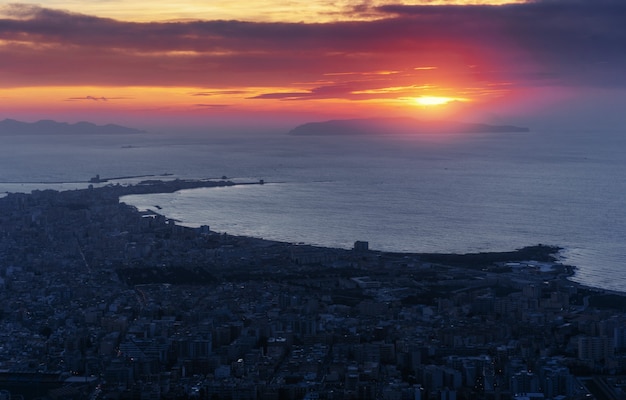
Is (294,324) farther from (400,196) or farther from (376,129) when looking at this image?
(376,129)

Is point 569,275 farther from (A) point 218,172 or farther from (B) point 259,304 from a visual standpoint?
(A) point 218,172

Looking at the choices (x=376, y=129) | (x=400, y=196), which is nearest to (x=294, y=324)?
(x=400, y=196)

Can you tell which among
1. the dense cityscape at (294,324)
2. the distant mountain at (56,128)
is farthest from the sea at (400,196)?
the distant mountain at (56,128)

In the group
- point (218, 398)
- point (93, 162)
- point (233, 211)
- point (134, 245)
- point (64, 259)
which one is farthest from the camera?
point (93, 162)

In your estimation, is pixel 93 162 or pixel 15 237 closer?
pixel 15 237

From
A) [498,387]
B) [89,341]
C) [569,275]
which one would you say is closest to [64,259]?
[89,341]

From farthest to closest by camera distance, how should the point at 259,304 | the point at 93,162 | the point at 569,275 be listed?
the point at 93,162 < the point at 569,275 < the point at 259,304
